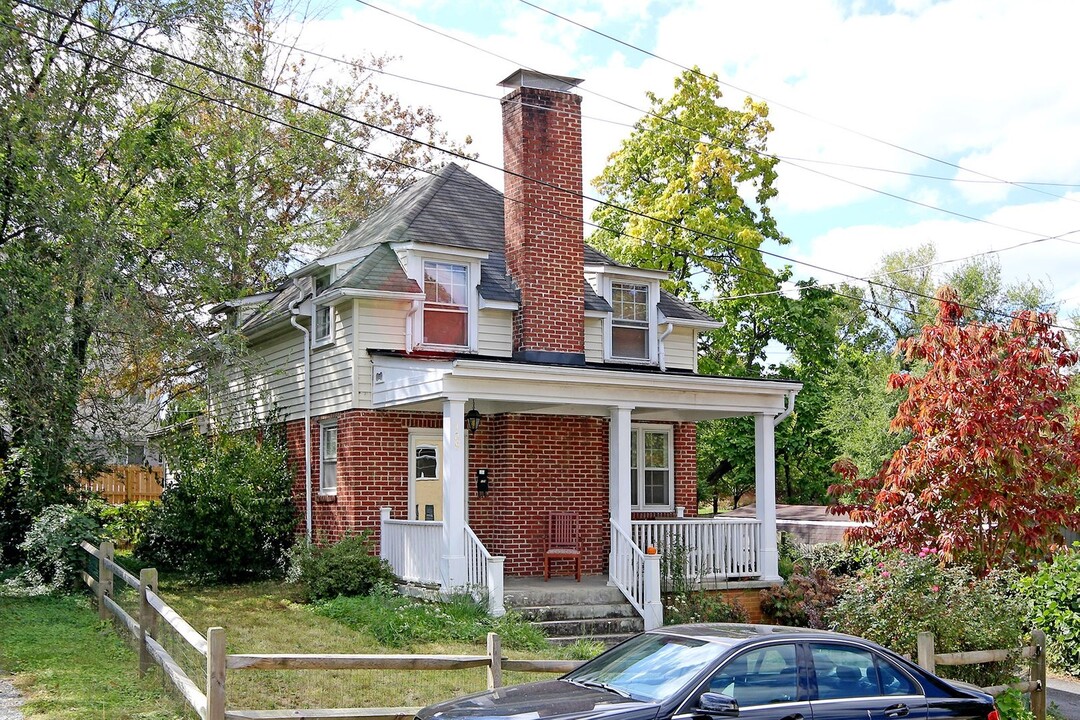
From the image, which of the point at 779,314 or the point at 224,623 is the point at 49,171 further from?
the point at 779,314

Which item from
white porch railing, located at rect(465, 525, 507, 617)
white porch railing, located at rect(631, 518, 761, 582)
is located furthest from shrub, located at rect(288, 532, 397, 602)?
white porch railing, located at rect(631, 518, 761, 582)

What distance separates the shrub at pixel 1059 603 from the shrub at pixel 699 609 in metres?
4.30

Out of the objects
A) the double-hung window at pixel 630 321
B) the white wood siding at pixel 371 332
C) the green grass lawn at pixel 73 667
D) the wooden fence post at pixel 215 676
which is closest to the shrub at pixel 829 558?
the double-hung window at pixel 630 321

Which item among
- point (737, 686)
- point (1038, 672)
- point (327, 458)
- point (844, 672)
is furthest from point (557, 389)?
point (737, 686)

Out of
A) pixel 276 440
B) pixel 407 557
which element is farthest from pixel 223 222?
pixel 407 557

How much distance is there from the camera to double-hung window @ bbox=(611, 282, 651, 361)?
20.9 metres

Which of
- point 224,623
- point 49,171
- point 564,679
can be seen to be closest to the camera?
point 564,679

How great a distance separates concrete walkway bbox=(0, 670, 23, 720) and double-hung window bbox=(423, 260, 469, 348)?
9.00m

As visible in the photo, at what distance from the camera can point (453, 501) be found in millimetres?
15695

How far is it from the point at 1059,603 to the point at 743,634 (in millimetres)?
9580

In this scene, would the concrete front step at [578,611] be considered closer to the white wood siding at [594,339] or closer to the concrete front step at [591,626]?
the concrete front step at [591,626]

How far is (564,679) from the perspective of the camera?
27.5 ft

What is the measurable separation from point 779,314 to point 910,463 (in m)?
18.2

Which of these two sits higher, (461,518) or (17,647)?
(461,518)
